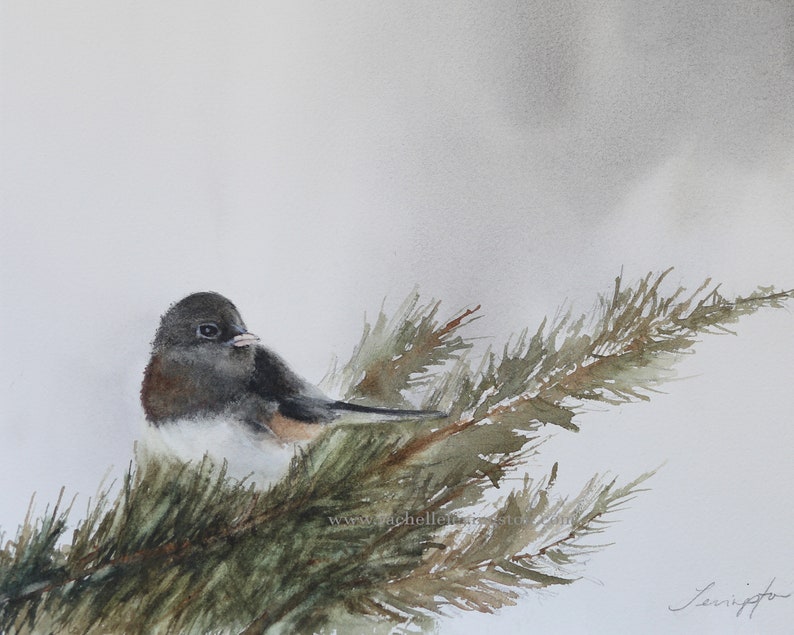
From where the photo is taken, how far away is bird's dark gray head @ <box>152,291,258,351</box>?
661 mm

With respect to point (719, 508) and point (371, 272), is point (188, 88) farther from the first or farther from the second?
point (719, 508)

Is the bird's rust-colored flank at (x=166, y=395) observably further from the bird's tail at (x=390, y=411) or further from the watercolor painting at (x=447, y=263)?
the bird's tail at (x=390, y=411)

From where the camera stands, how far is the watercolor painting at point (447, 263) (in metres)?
0.65

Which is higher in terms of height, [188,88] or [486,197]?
[188,88]

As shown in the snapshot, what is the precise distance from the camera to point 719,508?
678mm

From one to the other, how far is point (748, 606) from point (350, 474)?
18.2 inches

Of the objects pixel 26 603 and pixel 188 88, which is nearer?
pixel 26 603

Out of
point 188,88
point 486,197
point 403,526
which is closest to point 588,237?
point 486,197

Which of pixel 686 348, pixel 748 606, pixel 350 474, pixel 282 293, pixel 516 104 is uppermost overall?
pixel 516 104

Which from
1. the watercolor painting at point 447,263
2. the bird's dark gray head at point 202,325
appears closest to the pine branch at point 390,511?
the watercolor painting at point 447,263

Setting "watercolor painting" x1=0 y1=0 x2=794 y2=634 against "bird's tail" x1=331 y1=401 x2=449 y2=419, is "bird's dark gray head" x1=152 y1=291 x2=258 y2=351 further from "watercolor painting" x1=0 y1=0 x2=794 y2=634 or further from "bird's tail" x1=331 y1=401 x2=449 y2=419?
"bird's tail" x1=331 y1=401 x2=449 y2=419
